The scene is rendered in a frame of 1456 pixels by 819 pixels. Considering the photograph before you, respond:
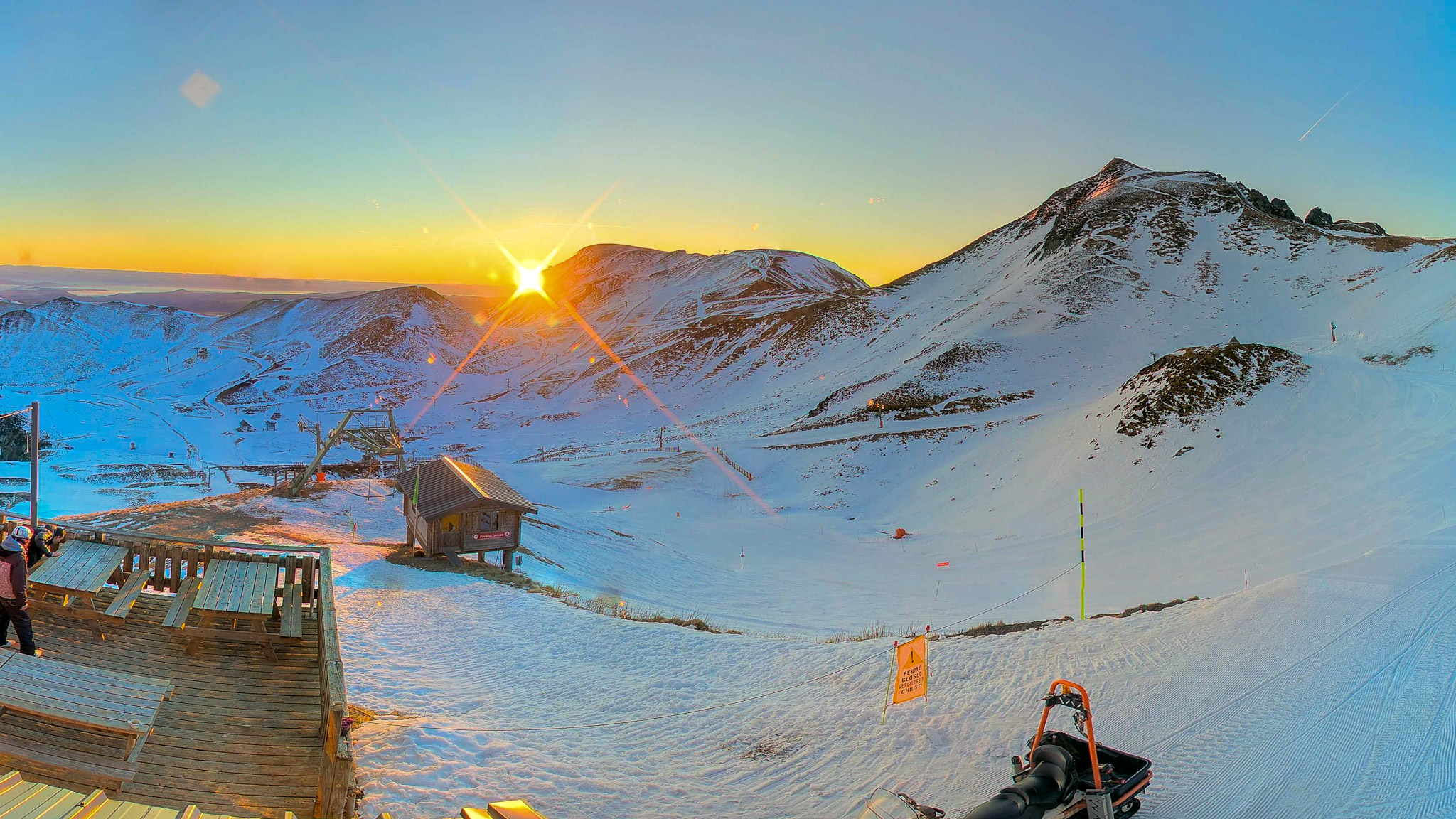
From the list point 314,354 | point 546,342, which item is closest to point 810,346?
point 546,342

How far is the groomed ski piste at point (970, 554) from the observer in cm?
870

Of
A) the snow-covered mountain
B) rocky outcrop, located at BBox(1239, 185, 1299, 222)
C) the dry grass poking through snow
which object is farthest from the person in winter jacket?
rocky outcrop, located at BBox(1239, 185, 1299, 222)

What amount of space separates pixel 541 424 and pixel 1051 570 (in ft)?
279

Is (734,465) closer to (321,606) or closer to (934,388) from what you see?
(934,388)

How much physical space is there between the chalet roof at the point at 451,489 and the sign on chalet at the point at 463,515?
0.02 meters

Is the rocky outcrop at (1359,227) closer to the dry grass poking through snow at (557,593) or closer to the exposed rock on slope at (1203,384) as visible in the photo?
the exposed rock on slope at (1203,384)

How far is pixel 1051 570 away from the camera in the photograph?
2512cm

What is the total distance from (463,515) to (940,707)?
15808 millimetres

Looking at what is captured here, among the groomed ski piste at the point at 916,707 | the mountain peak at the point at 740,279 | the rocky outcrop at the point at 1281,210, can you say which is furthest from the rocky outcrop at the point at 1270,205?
the groomed ski piste at the point at 916,707

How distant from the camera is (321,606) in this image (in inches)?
321

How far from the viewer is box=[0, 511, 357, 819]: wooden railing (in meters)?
5.85

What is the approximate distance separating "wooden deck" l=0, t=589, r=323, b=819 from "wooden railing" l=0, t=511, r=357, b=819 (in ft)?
0.81

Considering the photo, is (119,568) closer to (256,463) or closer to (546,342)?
(256,463)

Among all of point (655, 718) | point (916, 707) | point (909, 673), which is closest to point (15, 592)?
point (655, 718)
